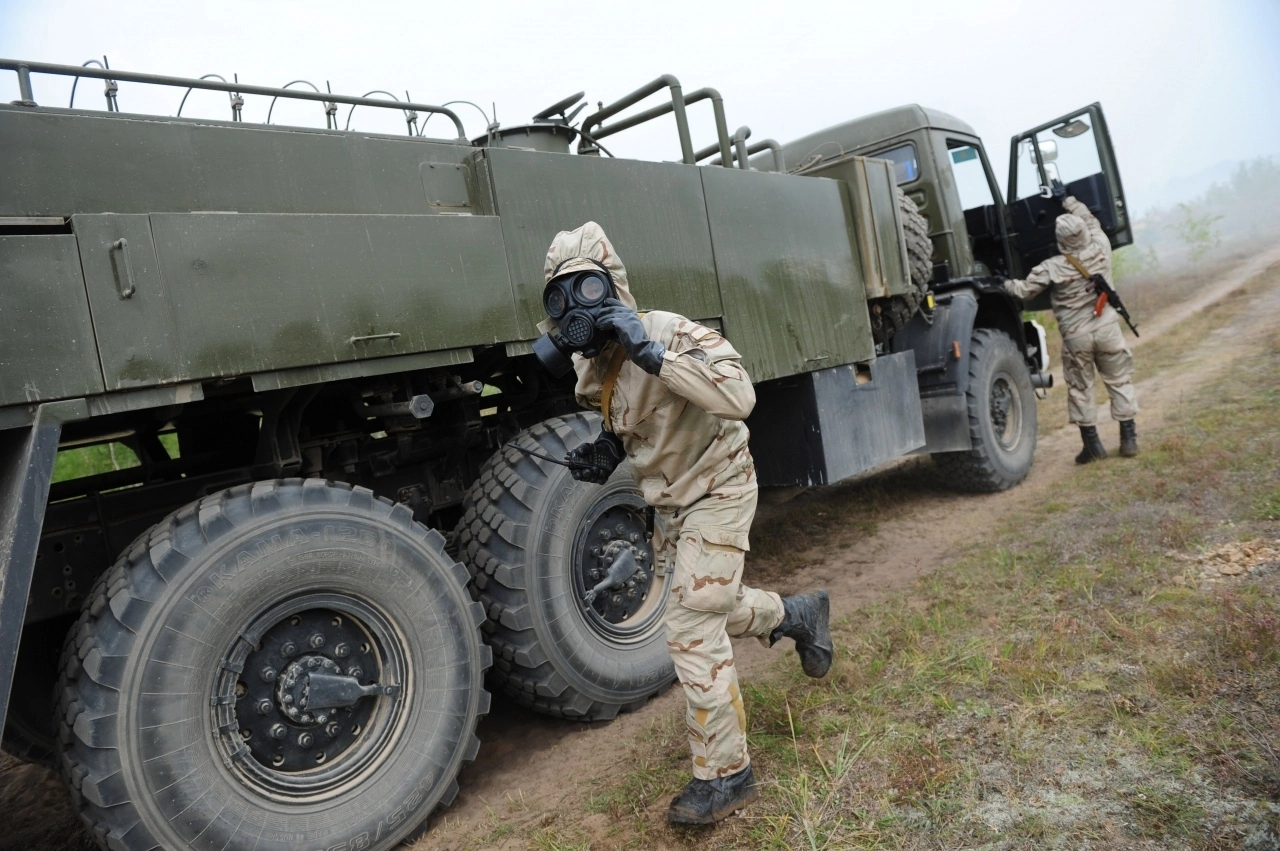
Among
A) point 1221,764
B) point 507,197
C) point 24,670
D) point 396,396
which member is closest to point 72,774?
point 24,670

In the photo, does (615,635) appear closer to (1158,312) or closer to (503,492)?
(503,492)

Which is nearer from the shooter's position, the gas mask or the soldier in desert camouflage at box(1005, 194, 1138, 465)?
the gas mask

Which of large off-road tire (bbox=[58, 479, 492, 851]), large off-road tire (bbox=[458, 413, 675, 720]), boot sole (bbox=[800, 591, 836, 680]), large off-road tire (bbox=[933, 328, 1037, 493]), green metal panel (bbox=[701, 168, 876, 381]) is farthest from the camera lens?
large off-road tire (bbox=[933, 328, 1037, 493])

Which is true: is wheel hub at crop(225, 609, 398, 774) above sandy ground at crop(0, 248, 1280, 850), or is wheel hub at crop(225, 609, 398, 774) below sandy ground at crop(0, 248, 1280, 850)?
above

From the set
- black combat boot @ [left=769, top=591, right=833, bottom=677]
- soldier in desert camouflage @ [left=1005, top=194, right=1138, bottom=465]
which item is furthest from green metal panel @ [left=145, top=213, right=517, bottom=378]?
soldier in desert camouflage @ [left=1005, top=194, right=1138, bottom=465]

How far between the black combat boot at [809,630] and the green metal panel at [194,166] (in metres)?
1.79

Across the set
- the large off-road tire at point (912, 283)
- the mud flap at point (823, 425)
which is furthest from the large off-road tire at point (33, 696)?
the large off-road tire at point (912, 283)

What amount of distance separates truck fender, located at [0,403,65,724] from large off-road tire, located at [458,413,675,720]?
129cm

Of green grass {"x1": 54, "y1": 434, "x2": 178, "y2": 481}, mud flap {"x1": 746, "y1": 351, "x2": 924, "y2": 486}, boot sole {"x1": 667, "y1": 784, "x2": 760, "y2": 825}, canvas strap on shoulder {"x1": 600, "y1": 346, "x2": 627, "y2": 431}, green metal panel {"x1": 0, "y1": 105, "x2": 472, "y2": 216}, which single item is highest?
green metal panel {"x1": 0, "y1": 105, "x2": 472, "y2": 216}

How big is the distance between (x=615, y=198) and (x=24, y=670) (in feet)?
8.29

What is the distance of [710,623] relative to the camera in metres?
2.47

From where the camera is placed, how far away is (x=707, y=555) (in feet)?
8.16

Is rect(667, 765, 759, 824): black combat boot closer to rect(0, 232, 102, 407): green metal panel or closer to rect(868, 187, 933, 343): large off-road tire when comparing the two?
rect(0, 232, 102, 407): green metal panel

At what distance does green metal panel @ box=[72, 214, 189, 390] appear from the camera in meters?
2.19
